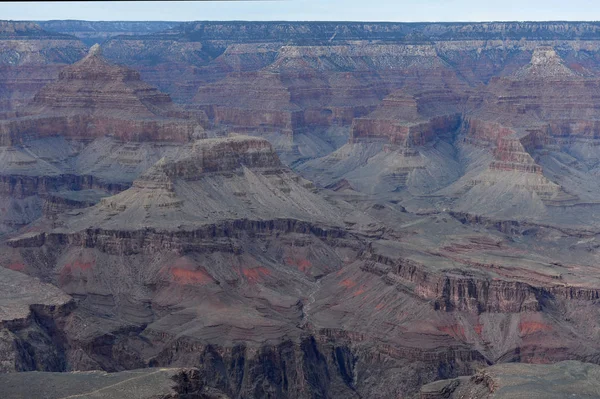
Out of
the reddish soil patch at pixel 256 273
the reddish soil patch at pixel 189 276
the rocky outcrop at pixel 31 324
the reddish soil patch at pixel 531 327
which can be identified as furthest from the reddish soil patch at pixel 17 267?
the reddish soil patch at pixel 531 327

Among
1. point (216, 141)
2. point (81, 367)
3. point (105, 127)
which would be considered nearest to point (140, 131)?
point (105, 127)

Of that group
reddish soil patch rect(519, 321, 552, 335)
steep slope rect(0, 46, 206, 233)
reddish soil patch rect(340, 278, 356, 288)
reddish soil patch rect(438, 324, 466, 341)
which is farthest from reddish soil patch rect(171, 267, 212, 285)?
steep slope rect(0, 46, 206, 233)

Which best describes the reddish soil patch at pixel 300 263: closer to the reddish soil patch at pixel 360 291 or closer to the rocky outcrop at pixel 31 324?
the reddish soil patch at pixel 360 291

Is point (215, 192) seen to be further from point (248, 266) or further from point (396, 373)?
point (396, 373)

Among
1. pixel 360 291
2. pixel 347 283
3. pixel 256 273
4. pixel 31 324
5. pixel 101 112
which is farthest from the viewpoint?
pixel 101 112

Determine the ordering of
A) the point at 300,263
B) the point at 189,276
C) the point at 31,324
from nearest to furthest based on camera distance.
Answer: the point at 31,324 → the point at 189,276 → the point at 300,263

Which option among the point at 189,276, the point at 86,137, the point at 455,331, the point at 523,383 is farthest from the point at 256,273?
the point at 86,137

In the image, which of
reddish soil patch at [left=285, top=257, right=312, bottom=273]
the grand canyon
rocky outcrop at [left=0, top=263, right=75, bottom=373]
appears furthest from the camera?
reddish soil patch at [left=285, top=257, right=312, bottom=273]

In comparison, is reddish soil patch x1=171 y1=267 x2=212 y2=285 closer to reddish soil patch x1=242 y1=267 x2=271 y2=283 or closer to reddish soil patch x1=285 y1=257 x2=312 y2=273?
reddish soil patch x1=242 y1=267 x2=271 y2=283

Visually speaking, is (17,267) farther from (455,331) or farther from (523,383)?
(523,383)

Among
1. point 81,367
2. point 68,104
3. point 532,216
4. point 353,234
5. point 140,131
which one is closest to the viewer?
point 81,367

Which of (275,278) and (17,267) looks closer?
(17,267)
